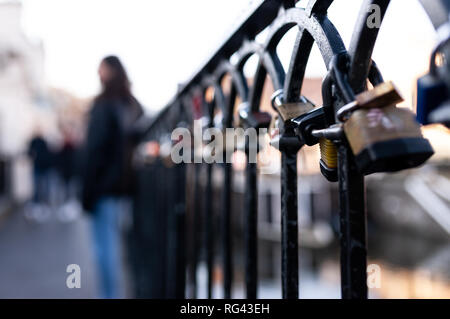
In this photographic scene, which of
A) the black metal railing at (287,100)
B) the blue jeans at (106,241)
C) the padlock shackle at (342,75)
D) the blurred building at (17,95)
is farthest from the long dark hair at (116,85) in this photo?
the blurred building at (17,95)

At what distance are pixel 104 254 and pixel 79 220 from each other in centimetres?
503

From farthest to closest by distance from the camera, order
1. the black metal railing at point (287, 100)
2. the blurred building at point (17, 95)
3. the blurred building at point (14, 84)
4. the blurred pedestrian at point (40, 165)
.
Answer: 1. the blurred building at point (14, 84)
2. the blurred building at point (17, 95)
3. the blurred pedestrian at point (40, 165)
4. the black metal railing at point (287, 100)

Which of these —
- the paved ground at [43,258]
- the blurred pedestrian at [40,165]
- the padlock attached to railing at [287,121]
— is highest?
the blurred pedestrian at [40,165]

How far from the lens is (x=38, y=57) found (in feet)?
56.3

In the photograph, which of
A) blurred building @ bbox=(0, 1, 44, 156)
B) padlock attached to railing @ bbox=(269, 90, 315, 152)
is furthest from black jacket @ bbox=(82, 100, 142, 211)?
blurred building @ bbox=(0, 1, 44, 156)

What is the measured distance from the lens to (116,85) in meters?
3.27

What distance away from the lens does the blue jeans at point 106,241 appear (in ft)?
9.82

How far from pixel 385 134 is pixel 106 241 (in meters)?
2.84

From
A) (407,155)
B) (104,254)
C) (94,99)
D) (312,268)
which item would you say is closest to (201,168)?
(407,155)

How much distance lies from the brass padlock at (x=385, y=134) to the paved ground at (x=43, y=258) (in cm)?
323

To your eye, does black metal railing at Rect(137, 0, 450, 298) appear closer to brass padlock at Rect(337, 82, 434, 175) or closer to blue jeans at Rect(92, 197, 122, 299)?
brass padlock at Rect(337, 82, 434, 175)

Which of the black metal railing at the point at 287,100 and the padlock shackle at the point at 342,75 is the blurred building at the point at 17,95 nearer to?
the black metal railing at the point at 287,100

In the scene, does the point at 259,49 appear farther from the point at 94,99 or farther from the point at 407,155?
the point at 94,99

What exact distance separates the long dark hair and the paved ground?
4.90ft
